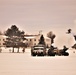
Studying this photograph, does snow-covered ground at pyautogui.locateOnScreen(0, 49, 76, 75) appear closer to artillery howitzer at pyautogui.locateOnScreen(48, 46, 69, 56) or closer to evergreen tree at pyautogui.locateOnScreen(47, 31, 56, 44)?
evergreen tree at pyautogui.locateOnScreen(47, 31, 56, 44)

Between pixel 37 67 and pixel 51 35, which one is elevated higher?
pixel 51 35

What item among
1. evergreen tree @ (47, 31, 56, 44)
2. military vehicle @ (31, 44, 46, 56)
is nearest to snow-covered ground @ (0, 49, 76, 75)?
evergreen tree @ (47, 31, 56, 44)

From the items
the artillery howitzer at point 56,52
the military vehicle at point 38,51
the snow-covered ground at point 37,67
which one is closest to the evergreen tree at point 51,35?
the artillery howitzer at point 56,52

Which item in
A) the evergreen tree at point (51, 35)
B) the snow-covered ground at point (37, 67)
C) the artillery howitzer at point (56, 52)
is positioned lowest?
the snow-covered ground at point (37, 67)

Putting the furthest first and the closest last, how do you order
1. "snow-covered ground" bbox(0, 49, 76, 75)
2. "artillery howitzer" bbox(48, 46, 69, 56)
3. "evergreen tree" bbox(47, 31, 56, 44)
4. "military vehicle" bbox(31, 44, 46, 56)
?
"artillery howitzer" bbox(48, 46, 69, 56)
"military vehicle" bbox(31, 44, 46, 56)
"evergreen tree" bbox(47, 31, 56, 44)
"snow-covered ground" bbox(0, 49, 76, 75)

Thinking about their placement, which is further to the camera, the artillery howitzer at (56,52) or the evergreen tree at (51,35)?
the artillery howitzer at (56,52)

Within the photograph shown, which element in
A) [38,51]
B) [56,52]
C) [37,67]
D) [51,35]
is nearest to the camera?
[37,67]

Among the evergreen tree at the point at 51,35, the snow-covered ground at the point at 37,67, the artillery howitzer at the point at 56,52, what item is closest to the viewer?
the snow-covered ground at the point at 37,67

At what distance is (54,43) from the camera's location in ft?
42.2

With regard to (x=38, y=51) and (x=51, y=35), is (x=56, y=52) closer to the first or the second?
(x=38, y=51)

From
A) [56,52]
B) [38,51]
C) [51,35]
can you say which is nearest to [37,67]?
[51,35]

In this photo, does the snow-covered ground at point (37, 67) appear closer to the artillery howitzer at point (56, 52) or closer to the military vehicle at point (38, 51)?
the military vehicle at point (38, 51)

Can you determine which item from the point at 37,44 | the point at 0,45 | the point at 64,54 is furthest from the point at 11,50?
the point at 64,54

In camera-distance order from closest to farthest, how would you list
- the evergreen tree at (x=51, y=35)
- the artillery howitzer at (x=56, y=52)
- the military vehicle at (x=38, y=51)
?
the evergreen tree at (x=51, y=35)
the military vehicle at (x=38, y=51)
the artillery howitzer at (x=56, y=52)
